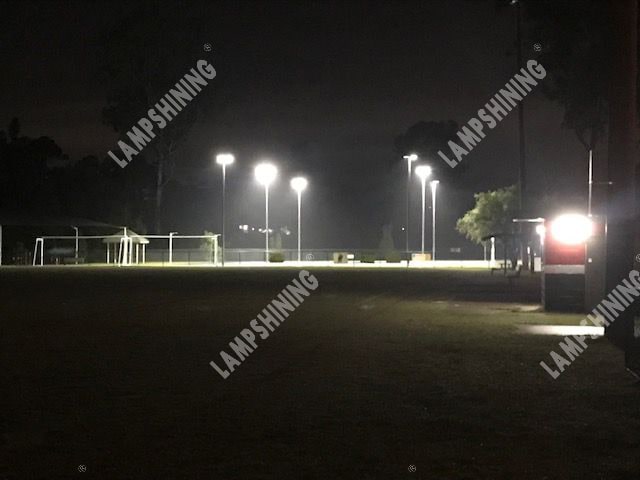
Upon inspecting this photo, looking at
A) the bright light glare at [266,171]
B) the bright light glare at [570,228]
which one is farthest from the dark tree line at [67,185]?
the bright light glare at [570,228]

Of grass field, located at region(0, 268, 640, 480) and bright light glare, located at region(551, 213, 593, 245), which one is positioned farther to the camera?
bright light glare, located at region(551, 213, 593, 245)

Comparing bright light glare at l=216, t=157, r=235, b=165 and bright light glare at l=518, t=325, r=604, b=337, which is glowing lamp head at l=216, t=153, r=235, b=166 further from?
bright light glare at l=518, t=325, r=604, b=337

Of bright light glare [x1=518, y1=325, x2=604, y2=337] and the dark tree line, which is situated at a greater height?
the dark tree line

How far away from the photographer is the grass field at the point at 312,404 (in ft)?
26.4

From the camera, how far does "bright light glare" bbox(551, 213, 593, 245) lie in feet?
80.6

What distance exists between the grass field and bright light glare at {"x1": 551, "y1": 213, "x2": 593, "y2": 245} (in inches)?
116

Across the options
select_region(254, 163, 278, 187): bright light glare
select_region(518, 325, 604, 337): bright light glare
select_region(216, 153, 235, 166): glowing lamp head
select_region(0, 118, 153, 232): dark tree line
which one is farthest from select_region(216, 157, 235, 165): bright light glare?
A: select_region(518, 325, 604, 337): bright light glare

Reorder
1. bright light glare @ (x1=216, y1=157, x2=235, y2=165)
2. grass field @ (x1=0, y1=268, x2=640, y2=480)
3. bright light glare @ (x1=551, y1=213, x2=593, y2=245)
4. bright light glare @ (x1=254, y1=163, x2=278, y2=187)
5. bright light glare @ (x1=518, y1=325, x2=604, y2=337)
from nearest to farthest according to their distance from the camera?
grass field @ (x1=0, y1=268, x2=640, y2=480), bright light glare @ (x1=518, y1=325, x2=604, y2=337), bright light glare @ (x1=551, y1=213, x2=593, y2=245), bright light glare @ (x1=216, y1=157, x2=235, y2=165), bright light glare @ (x1=254, y1=163, x2=278, y2=187)

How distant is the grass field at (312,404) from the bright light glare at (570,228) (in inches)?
116

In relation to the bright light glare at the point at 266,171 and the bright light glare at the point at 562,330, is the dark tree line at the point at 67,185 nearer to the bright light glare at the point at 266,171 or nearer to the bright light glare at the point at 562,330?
the bright light glare at the point at 266,171

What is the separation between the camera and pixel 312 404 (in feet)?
35.9

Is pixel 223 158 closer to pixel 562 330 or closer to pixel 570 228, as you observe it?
pixel 570 228

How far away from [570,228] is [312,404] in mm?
15662

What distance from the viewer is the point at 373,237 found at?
129 meters
